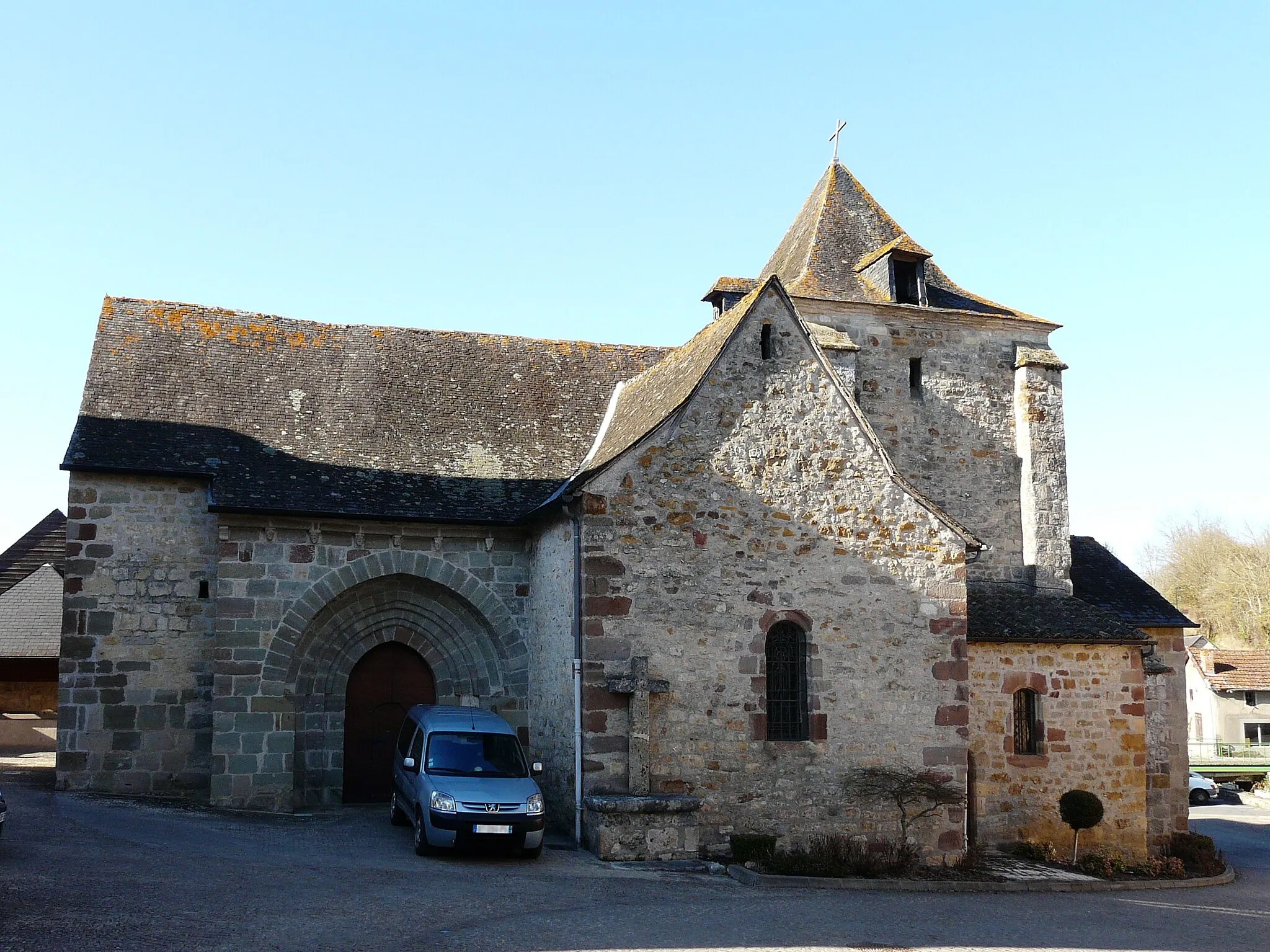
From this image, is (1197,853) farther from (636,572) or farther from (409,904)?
(409,904)

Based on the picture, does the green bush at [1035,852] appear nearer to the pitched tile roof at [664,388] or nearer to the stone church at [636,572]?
the stone church at [636,572]

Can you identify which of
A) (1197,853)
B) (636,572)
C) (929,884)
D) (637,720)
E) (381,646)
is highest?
(636,572)

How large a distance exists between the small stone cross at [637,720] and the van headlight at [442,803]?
244 centimetres

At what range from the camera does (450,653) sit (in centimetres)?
1858

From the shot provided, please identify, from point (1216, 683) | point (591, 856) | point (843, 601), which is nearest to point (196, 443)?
point (591, 856)

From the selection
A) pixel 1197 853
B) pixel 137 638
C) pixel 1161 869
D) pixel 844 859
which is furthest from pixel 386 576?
pixel 1197 853

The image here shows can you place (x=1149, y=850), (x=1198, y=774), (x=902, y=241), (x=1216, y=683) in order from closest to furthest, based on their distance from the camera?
(x=1149, y=850), (x=902, y=241), (x=1198, y=774), (x=1216, y=683)

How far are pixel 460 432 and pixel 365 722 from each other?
16.7 ft

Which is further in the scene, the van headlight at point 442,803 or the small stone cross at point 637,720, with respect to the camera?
the small stone cross at point 637,720

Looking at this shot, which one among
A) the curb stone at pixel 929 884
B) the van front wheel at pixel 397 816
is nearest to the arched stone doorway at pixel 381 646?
the van front wheel at pixel 397 816

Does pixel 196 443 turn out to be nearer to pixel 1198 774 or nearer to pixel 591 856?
pixel 591 856

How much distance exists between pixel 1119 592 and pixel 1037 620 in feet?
13.4

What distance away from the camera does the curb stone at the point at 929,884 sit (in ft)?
44.2

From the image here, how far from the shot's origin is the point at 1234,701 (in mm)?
50031
